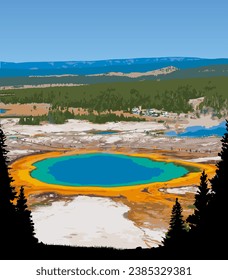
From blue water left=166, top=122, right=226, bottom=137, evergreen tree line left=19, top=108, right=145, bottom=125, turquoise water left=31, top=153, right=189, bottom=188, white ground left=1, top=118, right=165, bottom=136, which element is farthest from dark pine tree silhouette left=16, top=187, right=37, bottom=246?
evergreen tree line left=19, top=108, right=145, bottom=125

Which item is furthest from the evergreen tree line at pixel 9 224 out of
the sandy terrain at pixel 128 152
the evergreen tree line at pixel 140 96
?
the evergreen tree line at pixel 140 96

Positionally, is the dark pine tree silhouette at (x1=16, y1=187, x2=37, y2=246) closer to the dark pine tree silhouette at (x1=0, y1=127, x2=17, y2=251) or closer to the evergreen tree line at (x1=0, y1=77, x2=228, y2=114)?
the dark pine tree silhouette at (x1=0, y1=127, x2=17, y2=251)

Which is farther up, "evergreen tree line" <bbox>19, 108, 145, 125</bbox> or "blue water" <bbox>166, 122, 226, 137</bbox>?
"evergreen tree line" <bbox>19, 108, 145, 125</bbox>

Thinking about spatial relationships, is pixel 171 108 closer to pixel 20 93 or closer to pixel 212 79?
pixel 212 79

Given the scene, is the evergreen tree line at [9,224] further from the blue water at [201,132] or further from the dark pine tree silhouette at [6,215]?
the blue water at [201,132]

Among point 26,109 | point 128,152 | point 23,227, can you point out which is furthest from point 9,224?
point 26,109
